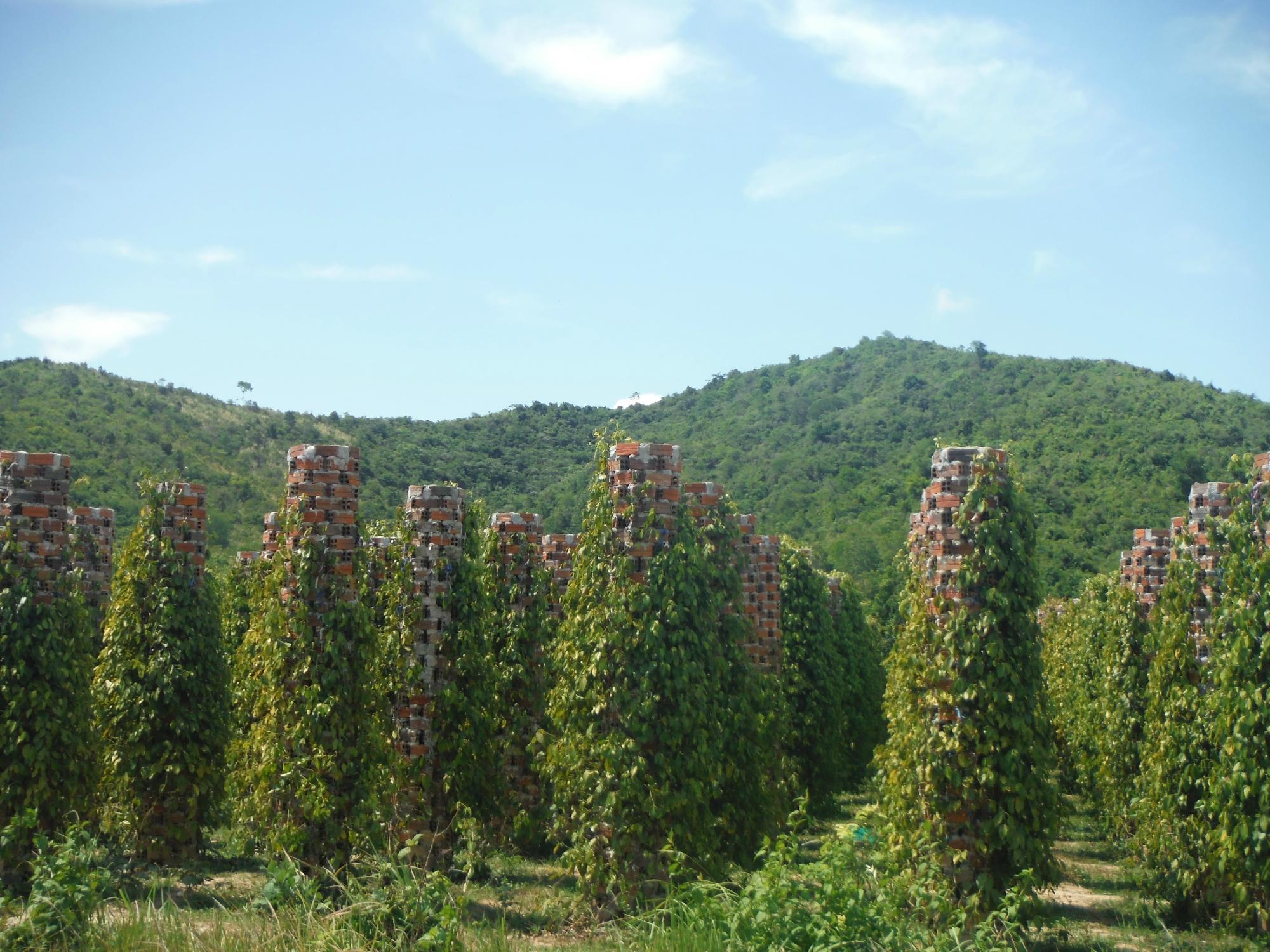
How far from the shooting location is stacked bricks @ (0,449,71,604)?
9.93 metres

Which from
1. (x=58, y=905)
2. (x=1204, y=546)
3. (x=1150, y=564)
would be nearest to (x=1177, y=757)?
(x=1204, y=546)

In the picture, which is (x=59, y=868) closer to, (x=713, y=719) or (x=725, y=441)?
(x=713, y=719)

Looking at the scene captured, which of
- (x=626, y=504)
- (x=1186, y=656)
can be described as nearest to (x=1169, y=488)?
(x=1186, y=656)

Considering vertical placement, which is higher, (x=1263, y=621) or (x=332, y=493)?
(x=332, y=493)

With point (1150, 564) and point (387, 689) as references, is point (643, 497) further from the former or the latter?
point (1150, 564)

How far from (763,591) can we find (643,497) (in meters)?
5.65

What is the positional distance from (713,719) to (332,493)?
13.1ft

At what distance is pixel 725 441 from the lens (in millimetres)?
68250

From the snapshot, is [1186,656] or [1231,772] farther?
[1186,656]

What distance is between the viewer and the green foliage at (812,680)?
18344 millimetres

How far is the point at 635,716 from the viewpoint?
378 inches

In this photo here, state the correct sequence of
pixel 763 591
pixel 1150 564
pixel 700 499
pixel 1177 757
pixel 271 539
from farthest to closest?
pixel 763 591
pixel 1150 564
pixel 271 539
pixel 700 499
pixel 1177 757

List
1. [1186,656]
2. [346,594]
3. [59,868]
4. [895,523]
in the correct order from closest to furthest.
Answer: [59,868] → [346,594] → [1186,656] → [895,523]

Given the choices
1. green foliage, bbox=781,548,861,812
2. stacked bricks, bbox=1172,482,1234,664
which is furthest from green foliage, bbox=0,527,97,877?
green foliage, bbox=781,548,861,812
